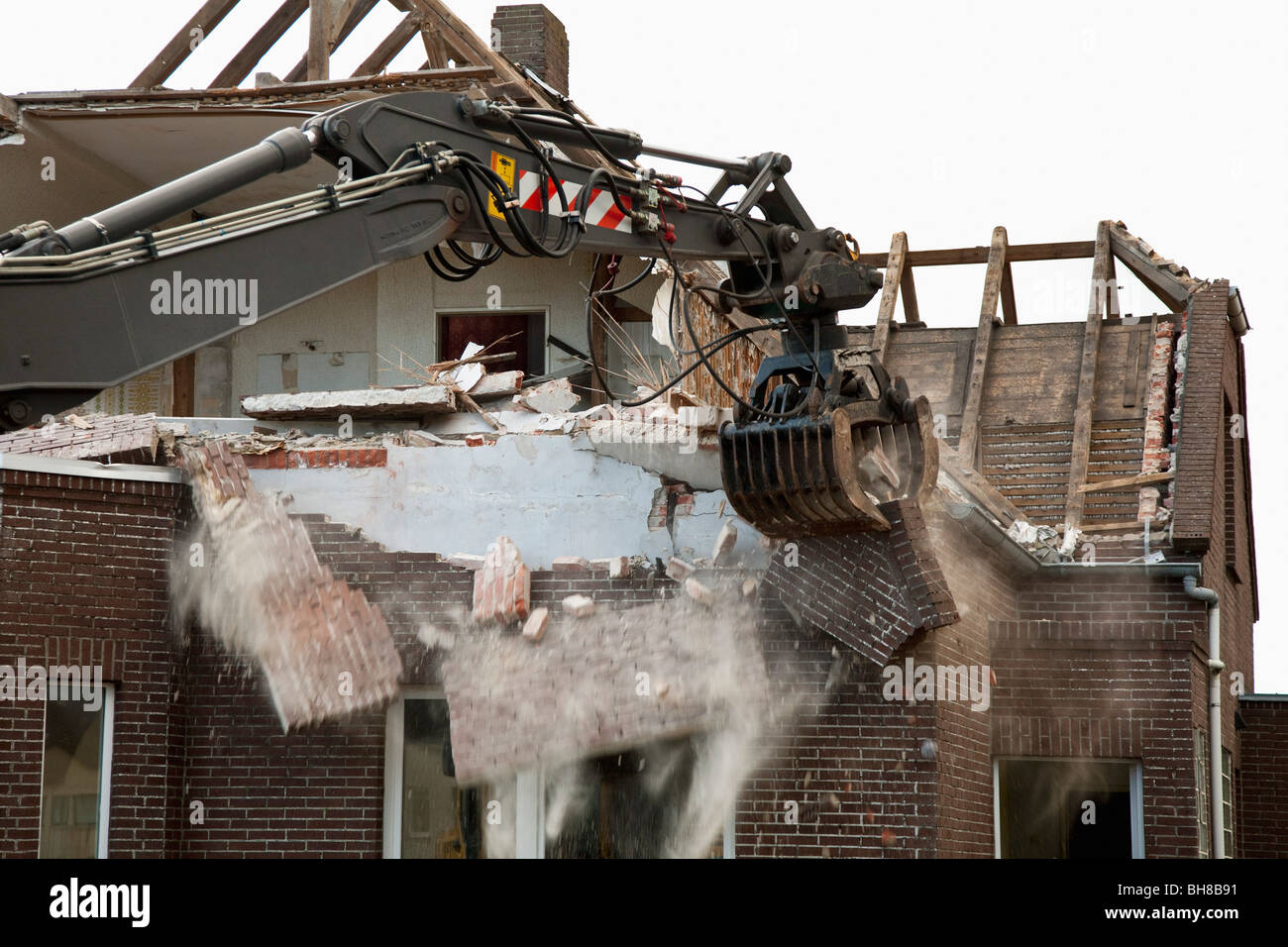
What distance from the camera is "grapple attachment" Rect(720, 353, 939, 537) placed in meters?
9.35

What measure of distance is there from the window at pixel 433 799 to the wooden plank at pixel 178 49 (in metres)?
8.25

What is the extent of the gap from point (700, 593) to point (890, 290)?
954 cm

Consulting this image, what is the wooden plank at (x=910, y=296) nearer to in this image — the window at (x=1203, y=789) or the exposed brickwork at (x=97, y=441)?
the window at (x=1203, y=789)

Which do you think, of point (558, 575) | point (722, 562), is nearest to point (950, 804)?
point (722, 562)

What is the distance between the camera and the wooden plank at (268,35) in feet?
54.4

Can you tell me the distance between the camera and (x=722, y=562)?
10.5 m

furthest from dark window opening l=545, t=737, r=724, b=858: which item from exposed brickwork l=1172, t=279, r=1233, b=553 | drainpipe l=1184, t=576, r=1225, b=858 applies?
exposed brickwork l=1172, t=279, r=1233, b=553

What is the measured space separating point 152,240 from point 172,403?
11772 mm

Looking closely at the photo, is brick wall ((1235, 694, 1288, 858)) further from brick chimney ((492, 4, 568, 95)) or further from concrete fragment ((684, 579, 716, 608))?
brick chimney ((492, 4, 568, 95))

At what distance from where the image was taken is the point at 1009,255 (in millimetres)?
19172

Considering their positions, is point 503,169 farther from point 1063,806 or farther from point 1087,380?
point 1087,380

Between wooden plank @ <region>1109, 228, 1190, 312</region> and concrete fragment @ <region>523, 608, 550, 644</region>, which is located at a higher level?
wooden plank @ <region>1109, 228, 1190, 312</region>

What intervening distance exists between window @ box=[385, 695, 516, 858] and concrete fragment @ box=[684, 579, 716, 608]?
1766mm

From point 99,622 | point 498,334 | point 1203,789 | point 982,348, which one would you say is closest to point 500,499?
point 99,622
